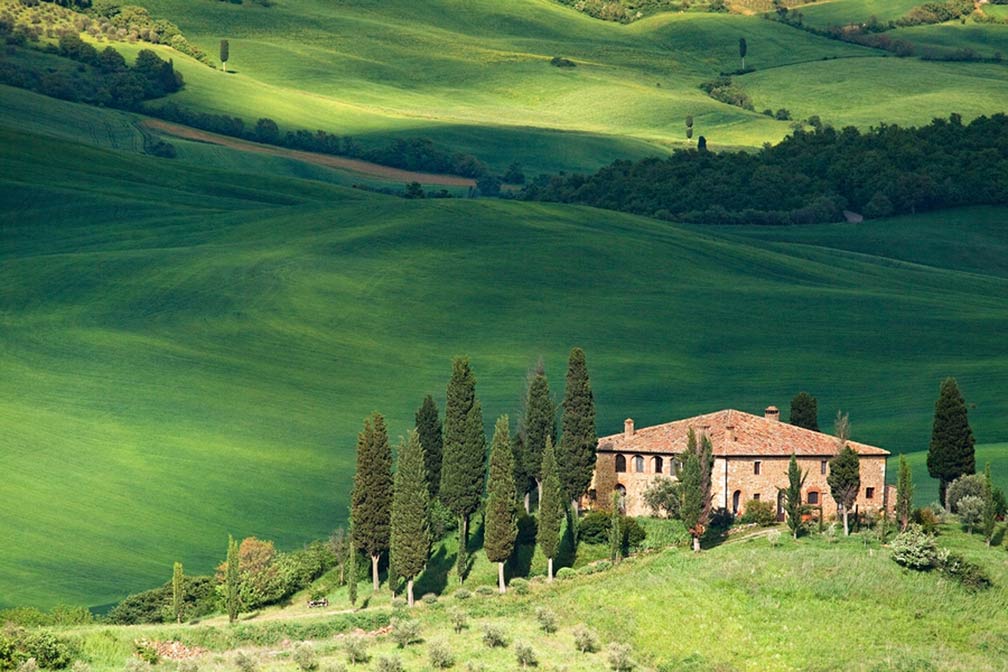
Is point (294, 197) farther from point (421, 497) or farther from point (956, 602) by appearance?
point (956, 602)

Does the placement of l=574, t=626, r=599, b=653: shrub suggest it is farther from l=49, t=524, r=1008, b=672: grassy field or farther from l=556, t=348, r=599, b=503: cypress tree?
l=556, t=348, r=599, b=503: cypress tree

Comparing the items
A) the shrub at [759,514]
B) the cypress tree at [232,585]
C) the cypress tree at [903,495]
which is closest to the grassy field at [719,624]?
the cypress tree at [232,585]

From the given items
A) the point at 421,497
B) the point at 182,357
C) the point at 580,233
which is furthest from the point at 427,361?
the point at 421,497

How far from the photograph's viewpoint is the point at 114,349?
12988 centimetres

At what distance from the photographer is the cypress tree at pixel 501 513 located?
263 ft

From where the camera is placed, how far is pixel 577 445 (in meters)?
89.8

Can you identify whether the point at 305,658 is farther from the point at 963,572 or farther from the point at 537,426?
the point at 537,426

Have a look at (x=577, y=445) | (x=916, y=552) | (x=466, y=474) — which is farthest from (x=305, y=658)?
(x=577, y=445)

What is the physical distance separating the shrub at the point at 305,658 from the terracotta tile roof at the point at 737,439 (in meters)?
30.8

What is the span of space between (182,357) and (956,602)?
2684 inches

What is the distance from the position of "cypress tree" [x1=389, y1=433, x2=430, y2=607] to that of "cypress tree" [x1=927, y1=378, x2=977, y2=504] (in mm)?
23227

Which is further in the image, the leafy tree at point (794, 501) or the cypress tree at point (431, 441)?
the cypress tree at point (431, 441)

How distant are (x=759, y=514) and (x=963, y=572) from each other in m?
17.4

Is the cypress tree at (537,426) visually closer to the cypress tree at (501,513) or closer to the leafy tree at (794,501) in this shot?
the cypress tree at (501,513)
